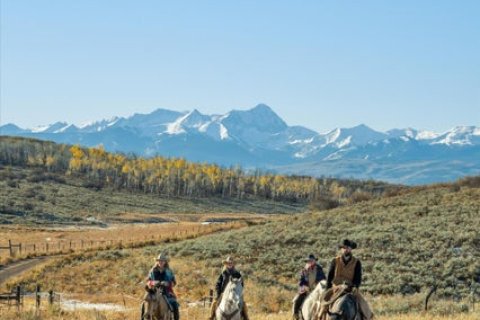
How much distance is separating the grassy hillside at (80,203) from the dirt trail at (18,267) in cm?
4730

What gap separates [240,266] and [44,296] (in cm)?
1230

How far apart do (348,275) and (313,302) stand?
7.44 ft

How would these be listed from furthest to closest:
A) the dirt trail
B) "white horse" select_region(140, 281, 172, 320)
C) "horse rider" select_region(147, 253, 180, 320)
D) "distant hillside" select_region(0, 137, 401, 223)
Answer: "distant hillside" select_region(0, 137, 401, 223), the dirt trail, "horse rider" select_region(147, 253, 180, 320), "white horse" select_region(140, 281, 172, 320)

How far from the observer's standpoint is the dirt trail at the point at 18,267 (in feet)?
147

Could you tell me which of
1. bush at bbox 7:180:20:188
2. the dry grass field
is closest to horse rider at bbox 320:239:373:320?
the dry grass field

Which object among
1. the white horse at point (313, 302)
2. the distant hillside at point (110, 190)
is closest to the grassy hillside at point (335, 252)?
the white horse at point (313, 302)

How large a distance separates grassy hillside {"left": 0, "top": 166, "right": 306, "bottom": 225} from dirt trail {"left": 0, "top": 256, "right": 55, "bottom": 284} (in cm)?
4730

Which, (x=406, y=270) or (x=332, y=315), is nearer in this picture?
(x=332, y=315)

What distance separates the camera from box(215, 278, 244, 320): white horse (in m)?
15.7

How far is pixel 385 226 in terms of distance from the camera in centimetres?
4856

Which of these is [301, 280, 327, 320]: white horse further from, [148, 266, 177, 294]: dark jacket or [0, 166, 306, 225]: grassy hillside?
[0, 166, 306, 225]: grassy hillside

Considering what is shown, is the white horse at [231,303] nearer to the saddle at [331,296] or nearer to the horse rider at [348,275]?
the saddle at [331,296]

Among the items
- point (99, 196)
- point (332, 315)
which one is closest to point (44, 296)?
point (332, 315)

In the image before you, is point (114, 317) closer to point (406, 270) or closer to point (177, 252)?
point (406, 270)
